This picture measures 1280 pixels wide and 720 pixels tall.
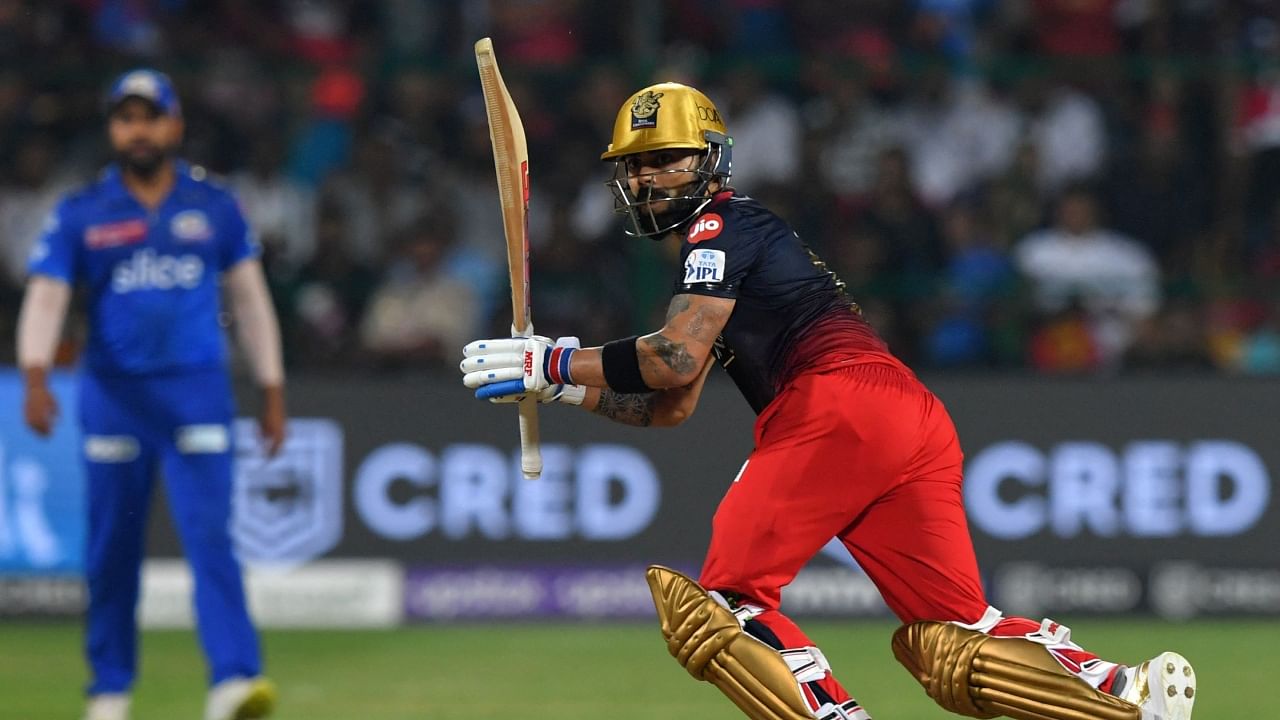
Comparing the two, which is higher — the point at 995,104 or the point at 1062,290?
the point at 995,104

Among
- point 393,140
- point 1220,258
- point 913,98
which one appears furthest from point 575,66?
point 1220,258

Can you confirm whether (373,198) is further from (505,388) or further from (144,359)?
(505,388)

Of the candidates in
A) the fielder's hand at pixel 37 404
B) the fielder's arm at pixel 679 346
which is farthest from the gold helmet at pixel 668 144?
the fielder's hand at pixel 37 404

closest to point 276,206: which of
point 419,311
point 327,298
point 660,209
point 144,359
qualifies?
point 327,298

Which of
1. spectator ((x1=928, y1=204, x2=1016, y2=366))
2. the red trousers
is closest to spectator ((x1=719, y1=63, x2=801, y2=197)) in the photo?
spectator ((x1=928, y1=204, x2=1016, y2=366))

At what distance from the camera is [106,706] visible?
7637 mm

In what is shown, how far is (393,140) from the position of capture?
39.0 feet

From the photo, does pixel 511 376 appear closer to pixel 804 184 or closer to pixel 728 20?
pixel 804 184

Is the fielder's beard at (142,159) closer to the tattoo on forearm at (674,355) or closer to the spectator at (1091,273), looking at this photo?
the tattoo on forearm at (674,355)

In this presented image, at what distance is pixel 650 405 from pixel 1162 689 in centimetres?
181

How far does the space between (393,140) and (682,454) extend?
2603 mm

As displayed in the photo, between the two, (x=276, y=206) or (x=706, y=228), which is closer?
(x=706, y=228)

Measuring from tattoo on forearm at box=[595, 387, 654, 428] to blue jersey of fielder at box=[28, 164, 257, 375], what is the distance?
219 cm

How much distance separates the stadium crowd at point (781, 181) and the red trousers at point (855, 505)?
550 cm
